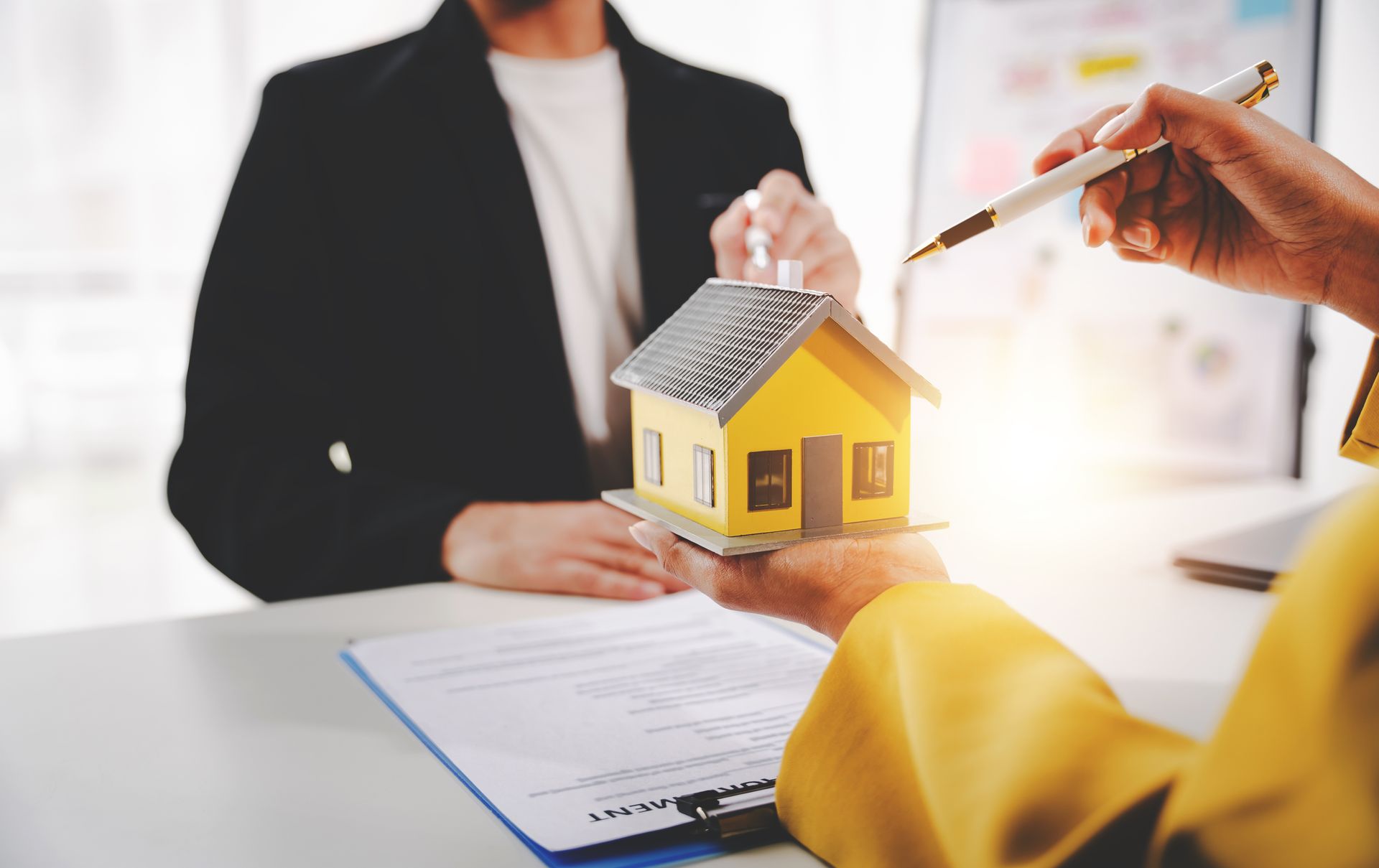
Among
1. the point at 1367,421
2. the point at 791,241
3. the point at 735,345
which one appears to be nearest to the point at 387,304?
the point at 791,241

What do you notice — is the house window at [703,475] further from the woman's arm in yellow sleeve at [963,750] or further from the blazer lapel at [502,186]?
the blazer lapel at [502,186]

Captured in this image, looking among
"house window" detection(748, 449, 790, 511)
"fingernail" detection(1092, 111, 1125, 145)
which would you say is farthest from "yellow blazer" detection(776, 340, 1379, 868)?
"fingernail" detection(1092, 111, 1125, 145)

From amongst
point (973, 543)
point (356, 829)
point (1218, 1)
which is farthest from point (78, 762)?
point (1218, 1)

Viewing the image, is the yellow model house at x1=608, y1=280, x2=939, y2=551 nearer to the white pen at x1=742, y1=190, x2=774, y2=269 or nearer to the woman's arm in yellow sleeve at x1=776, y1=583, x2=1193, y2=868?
the woman's arm in yellow sleeve at x1=776, y1=583, x2=1193, y2=868

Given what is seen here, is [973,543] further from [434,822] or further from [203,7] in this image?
[203,7]

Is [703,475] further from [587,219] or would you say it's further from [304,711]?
[587,219]

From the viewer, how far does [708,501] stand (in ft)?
2.09

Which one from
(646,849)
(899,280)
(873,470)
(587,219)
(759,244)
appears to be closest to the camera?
(646,849)

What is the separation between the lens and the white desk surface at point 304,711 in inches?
22.2

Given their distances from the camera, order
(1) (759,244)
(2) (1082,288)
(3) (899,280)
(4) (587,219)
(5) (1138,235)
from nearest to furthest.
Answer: (5) (1138,235) < (1) (759,244) < (4) (587,219) < (2) (1082,288) < (3) (899,280)

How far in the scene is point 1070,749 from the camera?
1.38 ft

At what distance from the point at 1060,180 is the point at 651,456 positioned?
35 centimetres

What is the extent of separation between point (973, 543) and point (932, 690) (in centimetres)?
79

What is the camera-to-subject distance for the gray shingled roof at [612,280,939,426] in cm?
60
